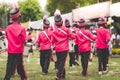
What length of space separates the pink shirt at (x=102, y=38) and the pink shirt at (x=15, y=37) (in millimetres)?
4695

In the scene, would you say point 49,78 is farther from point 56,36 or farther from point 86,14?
point 86,14

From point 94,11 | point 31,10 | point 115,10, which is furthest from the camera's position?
point 31,10

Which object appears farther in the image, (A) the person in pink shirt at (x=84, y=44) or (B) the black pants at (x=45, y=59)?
(B) the black pants at (x=45, y=59)

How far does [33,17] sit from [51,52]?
69.6m

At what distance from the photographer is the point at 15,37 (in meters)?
11.6

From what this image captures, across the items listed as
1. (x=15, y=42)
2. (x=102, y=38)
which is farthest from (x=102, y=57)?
(x=15, y=42)

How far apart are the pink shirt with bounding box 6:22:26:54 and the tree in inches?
2860

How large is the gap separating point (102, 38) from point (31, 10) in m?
72.9

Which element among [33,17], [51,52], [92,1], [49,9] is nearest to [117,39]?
[51,52]

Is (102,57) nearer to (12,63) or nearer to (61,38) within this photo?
(61,38)

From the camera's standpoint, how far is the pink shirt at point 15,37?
455 inches

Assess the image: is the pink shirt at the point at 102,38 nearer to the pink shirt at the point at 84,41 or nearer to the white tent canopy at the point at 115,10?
the pink shirt at the point at 84,41

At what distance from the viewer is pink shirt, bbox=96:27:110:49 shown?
15589mm

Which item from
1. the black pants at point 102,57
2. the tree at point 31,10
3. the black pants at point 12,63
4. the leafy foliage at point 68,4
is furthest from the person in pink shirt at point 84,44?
the tree at point 31,10
